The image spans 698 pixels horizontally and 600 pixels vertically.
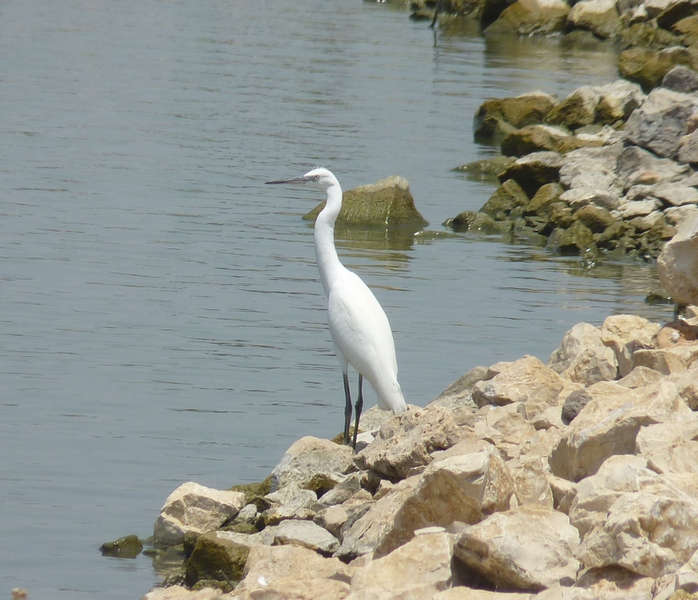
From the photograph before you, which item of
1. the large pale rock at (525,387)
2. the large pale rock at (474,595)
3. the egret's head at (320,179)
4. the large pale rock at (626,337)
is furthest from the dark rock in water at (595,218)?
the large pale rock at (474,595)

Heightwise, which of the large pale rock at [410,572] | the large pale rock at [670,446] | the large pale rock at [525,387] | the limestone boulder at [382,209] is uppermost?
the limestone boulder at [382,209]

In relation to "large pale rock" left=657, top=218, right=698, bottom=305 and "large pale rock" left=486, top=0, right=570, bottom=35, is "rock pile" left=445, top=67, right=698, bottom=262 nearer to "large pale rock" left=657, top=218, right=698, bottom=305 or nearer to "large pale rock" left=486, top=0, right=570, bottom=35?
"large pale rock" left=657, top=218, right=698, bottom=305

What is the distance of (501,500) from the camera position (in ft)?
17.8

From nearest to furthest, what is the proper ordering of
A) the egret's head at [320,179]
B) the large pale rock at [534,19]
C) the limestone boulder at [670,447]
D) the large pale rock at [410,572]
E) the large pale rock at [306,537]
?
the large pale rock at [410,572]
the limestone boulder at [670,447]
the large pale rock at [306,537]
the egret's head at [320,179]
the large pale rock at [534,19]

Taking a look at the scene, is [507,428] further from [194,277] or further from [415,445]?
[194,277]

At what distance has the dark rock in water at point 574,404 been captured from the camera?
6.54 meters

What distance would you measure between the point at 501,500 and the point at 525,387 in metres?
1.97

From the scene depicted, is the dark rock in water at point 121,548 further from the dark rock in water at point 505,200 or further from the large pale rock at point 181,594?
the dark rock in water at point 505,200

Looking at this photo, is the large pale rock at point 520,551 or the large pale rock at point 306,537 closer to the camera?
the large pale rock at point 520,551

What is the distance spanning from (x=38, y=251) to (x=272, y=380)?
505 cm

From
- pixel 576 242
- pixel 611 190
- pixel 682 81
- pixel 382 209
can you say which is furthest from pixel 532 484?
pixel 682 81

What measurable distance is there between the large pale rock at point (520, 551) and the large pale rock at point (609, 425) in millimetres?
816

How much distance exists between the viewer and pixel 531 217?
58.0 feet

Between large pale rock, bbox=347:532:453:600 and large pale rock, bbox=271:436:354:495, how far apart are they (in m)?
1.96
